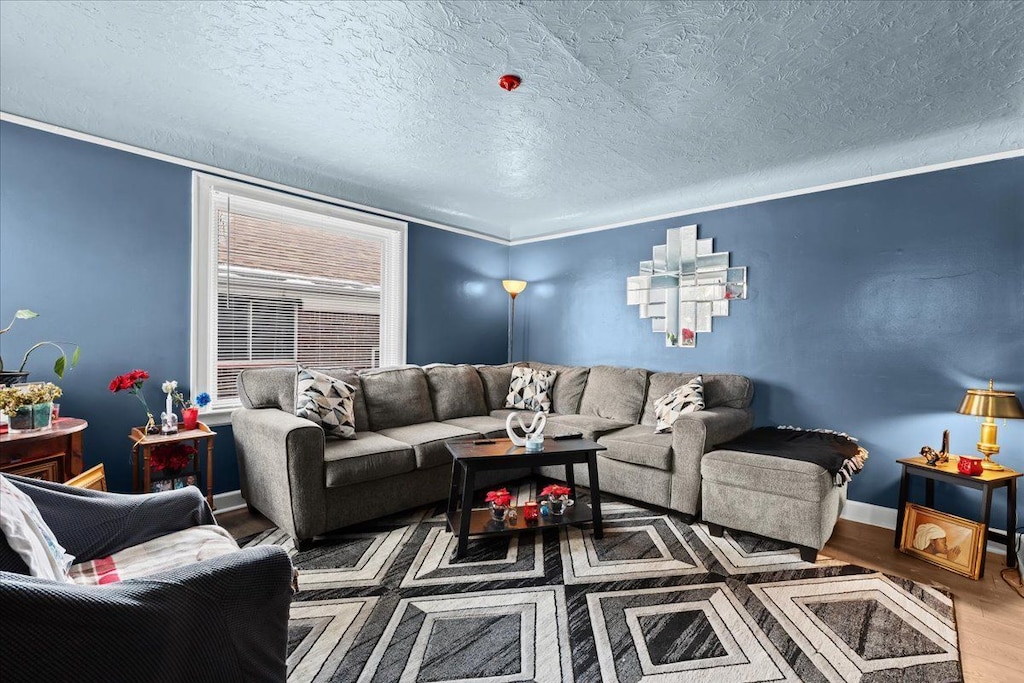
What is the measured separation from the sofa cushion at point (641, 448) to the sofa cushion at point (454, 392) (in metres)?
1.23

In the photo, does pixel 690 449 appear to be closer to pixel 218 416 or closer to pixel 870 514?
pixel 870 514

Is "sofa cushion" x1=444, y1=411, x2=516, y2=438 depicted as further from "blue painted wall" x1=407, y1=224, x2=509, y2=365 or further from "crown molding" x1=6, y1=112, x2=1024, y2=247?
"crown molding" x1=6, y1=112, x2=1024, y2=247

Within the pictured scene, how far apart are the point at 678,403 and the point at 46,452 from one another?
11.7 feet

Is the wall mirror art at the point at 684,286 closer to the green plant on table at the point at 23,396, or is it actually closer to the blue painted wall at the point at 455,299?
the blue painted wall at the point at 455,299

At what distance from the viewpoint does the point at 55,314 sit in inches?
103

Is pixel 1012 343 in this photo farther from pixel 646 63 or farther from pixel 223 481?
pixel 223 481

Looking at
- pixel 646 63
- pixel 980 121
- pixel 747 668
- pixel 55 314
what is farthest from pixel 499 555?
pixel 980 121

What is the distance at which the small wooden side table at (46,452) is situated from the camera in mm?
2053

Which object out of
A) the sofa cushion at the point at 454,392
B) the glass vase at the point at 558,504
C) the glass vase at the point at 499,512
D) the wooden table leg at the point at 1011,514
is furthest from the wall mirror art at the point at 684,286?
the glass vase at the point at 499,512

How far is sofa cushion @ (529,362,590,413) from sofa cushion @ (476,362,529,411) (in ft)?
1.49

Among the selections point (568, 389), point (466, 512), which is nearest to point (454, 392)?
point (568, 389)

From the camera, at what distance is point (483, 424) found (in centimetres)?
376

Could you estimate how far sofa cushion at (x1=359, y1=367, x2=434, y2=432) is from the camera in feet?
11.7

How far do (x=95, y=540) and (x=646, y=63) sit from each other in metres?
2.63
